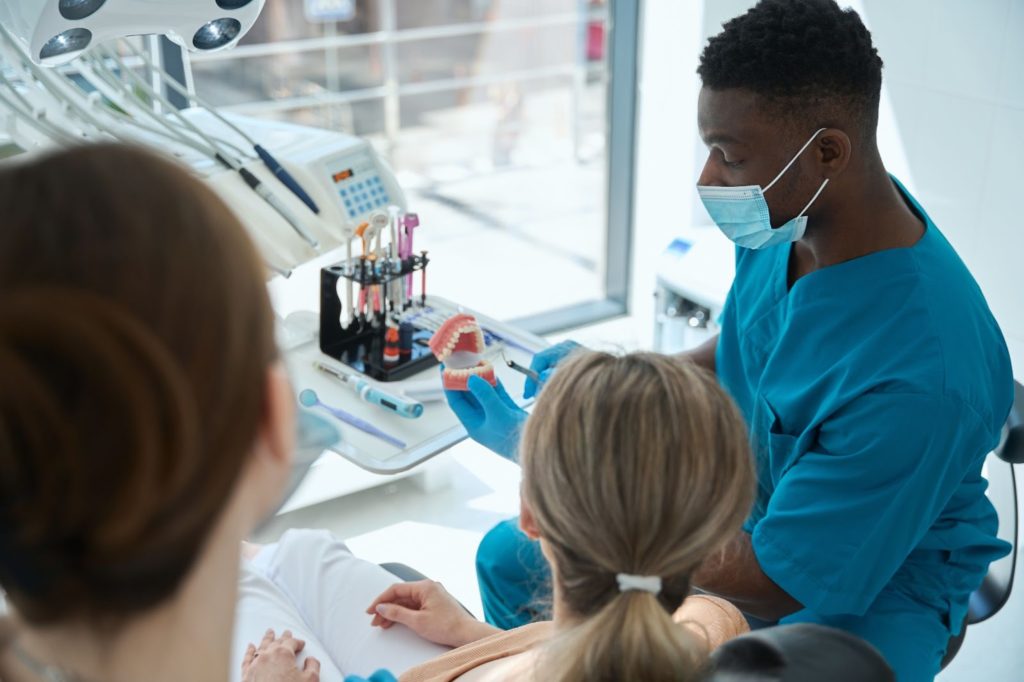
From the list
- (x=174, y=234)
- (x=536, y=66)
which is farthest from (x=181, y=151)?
(x=536, y=66)

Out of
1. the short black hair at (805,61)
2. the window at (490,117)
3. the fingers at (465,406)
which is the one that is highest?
the short black hair at (805,61)

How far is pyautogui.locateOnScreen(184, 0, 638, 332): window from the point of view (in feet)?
11.4

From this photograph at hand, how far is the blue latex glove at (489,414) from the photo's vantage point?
148 centimetres

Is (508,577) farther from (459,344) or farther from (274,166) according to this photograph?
(274,166)

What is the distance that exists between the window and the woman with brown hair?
8.74 feet

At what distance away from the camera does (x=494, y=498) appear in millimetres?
2713

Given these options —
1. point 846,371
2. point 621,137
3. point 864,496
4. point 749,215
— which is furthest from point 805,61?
point 621,137

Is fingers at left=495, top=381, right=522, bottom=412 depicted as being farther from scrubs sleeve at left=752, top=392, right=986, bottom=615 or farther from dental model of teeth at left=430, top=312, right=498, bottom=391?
scrubs sleeve at left=752, top=392, right=986, bottom=615

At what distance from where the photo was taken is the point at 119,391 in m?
0.53

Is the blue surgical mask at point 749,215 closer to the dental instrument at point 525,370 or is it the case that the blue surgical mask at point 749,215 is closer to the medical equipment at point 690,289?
the dental instrument at point 525,370

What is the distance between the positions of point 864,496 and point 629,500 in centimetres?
56

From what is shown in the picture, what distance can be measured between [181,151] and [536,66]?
4.87m

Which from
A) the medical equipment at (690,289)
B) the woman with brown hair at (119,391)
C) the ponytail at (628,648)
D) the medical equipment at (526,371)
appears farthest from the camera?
the medical equipment at (690,289)

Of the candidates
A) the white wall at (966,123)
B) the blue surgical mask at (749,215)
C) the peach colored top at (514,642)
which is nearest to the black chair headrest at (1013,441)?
the blue surgical mask at (749,215)
